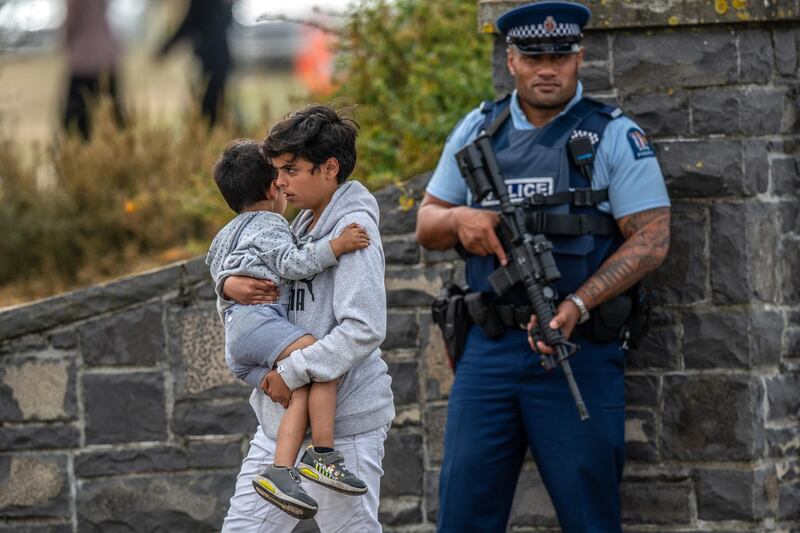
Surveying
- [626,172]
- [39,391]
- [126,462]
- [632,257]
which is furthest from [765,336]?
[39,391]

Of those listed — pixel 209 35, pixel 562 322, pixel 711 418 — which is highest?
pixel 209 35

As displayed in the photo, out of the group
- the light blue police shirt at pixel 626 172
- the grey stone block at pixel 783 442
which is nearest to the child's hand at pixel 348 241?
the light blue police shirt at pixel 626 172

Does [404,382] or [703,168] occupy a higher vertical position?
[703,168]

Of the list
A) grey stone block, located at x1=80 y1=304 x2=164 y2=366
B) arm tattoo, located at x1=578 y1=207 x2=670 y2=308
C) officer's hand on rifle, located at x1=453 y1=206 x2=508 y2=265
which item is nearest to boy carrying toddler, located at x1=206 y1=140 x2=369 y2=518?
officer's hand on rifle, located at x1=453 y1=206 x2=508 y2=265

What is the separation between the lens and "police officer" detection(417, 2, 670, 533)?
179 inches

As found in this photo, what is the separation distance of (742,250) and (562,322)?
97 cm

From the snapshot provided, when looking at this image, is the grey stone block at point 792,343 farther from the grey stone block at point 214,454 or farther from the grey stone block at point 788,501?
the grey stone block at point 214,454

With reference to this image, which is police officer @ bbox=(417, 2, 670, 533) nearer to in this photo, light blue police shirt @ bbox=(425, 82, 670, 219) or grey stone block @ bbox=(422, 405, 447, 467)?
light blue police shirt @ bbox=(425, 82, 670, 219)

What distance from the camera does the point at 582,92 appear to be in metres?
5.05

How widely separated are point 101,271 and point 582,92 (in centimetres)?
363

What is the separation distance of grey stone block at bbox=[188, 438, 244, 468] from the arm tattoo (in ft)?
6.25

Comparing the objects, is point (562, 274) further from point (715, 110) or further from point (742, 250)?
point (715, 110)

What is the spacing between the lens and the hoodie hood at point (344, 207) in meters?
4.11

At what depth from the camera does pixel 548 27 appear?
459cm
